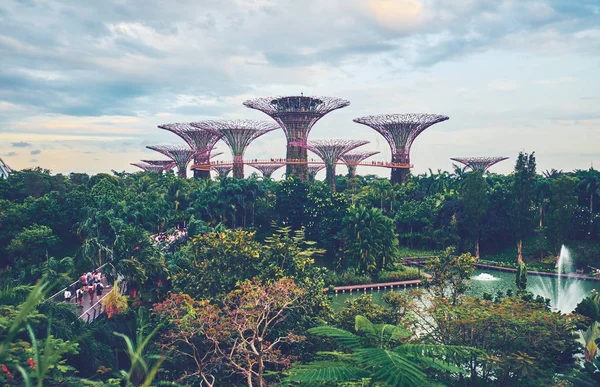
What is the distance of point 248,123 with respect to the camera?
5538 centimetres

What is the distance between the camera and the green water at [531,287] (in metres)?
28.7

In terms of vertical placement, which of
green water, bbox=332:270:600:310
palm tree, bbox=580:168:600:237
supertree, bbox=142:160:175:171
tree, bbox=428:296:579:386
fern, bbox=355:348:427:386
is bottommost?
green water, bbox=332:270:600:310

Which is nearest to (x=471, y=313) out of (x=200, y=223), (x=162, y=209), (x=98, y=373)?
(x=98, y=373)

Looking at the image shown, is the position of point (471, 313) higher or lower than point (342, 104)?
lower

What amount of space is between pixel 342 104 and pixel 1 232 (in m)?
36.6

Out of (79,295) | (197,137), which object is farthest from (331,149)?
(79,295)

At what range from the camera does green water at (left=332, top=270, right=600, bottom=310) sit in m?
28.7

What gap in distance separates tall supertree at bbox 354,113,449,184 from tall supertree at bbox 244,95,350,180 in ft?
15.9

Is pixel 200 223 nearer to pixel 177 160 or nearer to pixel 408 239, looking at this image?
pixel 408 239

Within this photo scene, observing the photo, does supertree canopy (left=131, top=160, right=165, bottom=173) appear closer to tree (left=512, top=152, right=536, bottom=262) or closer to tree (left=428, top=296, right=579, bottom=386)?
tree (left=512, top=152, right=536, bottom=262)

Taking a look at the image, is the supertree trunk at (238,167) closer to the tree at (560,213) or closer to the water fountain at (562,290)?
the tree at (560,213)

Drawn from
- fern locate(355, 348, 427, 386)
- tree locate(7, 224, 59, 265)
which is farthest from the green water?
fern locate(355, 348, 427, 386)

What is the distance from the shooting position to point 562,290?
30.0 m

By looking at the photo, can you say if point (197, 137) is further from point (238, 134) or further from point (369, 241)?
point (369, 241)
